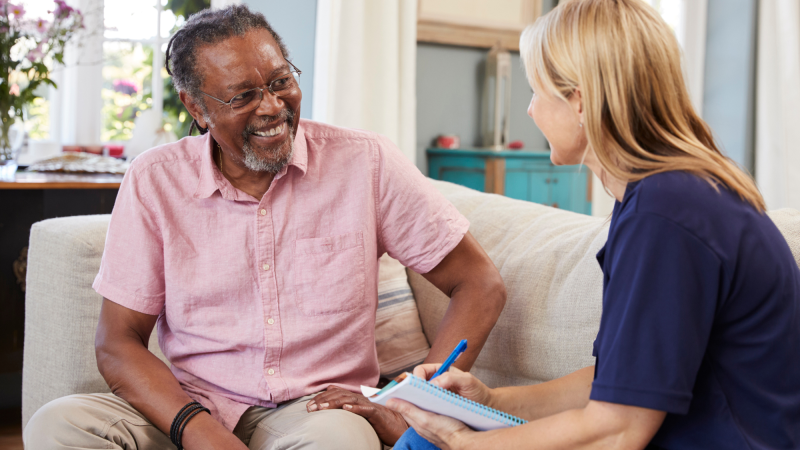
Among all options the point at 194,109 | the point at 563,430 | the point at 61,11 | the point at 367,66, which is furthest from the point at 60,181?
the point at 563,430

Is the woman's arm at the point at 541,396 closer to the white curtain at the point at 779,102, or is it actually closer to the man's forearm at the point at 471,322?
the man's forearm at the point at 471,322

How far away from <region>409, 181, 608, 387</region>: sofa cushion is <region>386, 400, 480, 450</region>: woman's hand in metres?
0.41

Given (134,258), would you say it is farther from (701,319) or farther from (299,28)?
(299,28)

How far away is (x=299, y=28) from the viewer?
9.68 ft

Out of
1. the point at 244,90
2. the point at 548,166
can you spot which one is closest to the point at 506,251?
the point at 244,90

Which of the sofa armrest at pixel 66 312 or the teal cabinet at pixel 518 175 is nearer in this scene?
the sofa armrest at pixel 66 312

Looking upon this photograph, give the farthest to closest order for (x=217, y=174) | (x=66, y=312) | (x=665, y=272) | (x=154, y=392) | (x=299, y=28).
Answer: (x=299, y=28)
(x=66, y=312)
(x=217, y=174)
(x=154, y=392)
(x=665, y=272)

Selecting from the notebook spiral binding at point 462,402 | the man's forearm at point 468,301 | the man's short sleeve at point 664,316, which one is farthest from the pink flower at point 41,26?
the man's short sleeve at point 664,316

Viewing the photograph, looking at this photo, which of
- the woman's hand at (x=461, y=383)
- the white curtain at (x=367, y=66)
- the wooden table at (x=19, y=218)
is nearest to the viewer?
the woman's hand at (x=461, y=383)

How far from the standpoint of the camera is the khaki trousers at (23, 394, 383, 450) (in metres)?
1.12

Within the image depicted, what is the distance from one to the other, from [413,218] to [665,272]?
27.6 inches

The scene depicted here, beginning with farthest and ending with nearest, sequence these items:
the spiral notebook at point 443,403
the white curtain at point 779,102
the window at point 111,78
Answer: the white curtain at point 779,102, the window at point 111,78, the spiral notebook at point 443,403

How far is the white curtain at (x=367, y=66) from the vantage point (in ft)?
9.36

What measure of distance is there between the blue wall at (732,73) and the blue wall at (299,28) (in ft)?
9.31
